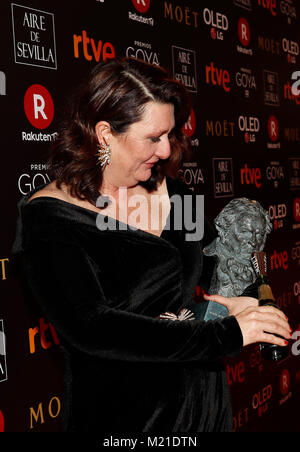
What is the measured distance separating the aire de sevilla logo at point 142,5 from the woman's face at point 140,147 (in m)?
1.19

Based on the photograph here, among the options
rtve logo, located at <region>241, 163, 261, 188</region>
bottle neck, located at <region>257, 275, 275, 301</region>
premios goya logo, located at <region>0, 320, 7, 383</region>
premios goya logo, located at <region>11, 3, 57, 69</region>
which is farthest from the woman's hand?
rtve logo, located at <region>241, 163, 261, 188</region>

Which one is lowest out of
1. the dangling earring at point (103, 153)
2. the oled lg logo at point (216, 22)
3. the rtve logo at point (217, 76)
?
the dangling earring at point (103, 153)

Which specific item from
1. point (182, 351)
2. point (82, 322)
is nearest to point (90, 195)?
point (82, 322)

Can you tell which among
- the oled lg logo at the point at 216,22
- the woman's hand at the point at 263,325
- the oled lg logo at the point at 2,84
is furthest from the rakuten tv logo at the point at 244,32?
the woman's hand at the point at 263,325

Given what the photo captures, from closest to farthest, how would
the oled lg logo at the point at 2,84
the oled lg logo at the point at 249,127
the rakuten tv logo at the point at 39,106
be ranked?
the oled lg logo at the point at 2,84
the rakuten tv logo at the point at 39,106
the oled lg logo at the point at 249,127

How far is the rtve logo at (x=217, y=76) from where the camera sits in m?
2.90

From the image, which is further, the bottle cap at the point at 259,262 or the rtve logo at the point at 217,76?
the rtve logo at the point at 217,76

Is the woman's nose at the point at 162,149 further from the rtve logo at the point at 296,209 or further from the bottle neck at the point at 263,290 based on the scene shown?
the rtve logo at the point at 296,209

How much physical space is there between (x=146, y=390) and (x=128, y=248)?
0.37 metres

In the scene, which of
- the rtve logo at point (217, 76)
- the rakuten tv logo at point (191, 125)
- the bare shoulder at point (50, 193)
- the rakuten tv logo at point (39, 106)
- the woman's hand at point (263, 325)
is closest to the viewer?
the woman's hand at point (263, 325)

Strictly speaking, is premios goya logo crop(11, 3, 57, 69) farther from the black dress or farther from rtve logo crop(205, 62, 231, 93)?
rtve logo crop(205, 62, 231, 93)

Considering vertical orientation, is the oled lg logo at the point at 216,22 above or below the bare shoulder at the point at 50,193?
above

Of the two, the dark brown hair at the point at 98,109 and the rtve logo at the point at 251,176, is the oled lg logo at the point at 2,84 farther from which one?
the rtve logo at the point at 251,176

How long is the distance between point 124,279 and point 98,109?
0.43 meters
